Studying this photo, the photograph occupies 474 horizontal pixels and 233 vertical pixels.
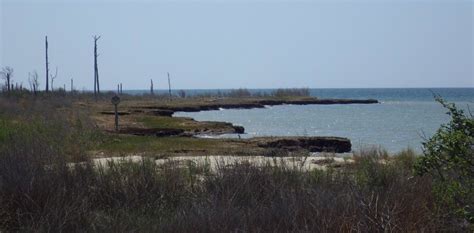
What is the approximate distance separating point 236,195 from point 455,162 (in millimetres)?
2676

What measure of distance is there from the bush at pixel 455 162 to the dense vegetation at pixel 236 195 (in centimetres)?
1

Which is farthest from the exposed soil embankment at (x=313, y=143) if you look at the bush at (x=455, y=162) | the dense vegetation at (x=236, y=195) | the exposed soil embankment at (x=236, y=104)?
the exposed soil embankment at (x=236, y=104)

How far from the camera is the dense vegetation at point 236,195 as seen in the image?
640cm

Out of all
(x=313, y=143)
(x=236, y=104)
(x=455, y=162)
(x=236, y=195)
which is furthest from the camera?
(x=236, y=104)

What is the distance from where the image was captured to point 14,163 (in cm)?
915

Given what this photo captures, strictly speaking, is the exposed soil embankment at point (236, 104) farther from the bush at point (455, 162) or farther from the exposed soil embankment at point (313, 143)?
the bush at point (455, 162)

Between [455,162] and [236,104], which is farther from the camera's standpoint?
[236,104]

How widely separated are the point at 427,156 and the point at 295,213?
163 centimetres

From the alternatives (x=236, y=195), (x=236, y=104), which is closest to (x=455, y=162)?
(x=236, y=195)

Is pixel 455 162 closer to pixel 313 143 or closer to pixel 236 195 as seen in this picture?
pixel 236 195

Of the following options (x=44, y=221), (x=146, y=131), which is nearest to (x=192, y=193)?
(x=44, y=221)

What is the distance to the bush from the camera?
6.38 meters

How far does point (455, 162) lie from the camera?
21.6 ft

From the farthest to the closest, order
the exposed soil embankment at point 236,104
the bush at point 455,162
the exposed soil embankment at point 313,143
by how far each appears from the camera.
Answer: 1. the exposed soil embankment at point 236,104
2. the exposed soil embankment at point 313,143
3. the bush at point 455,162
